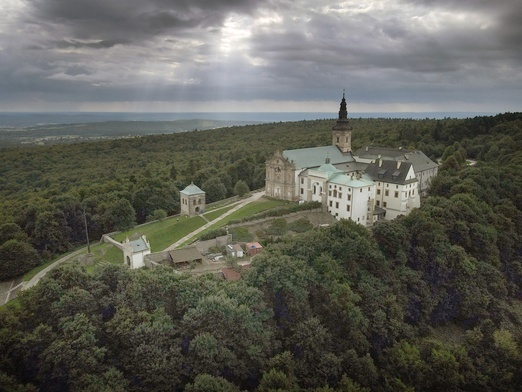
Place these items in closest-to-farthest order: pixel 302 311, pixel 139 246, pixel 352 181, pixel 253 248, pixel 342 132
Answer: pixel 302 311 < pixel 139 246 < pixel 253 248 < pixel 352 181 < pixel 342 132

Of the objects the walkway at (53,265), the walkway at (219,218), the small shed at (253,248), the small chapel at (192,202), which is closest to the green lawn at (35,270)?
the walkway at (53,265)

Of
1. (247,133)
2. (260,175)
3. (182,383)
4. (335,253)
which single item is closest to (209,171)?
(260,175)

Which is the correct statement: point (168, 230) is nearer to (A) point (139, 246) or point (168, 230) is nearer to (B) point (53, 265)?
(A) point (139, 246)

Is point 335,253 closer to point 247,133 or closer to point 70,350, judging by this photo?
point 70,350

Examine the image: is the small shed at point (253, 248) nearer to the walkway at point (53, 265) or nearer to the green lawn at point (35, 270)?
the walkway at point (53, 265)

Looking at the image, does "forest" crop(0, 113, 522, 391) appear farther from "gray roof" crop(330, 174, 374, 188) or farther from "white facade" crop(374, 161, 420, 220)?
"gray roof" crop(330, 174, 374, 188)

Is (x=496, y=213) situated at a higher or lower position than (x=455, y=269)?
higher

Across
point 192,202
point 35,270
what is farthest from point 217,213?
point 35,270
